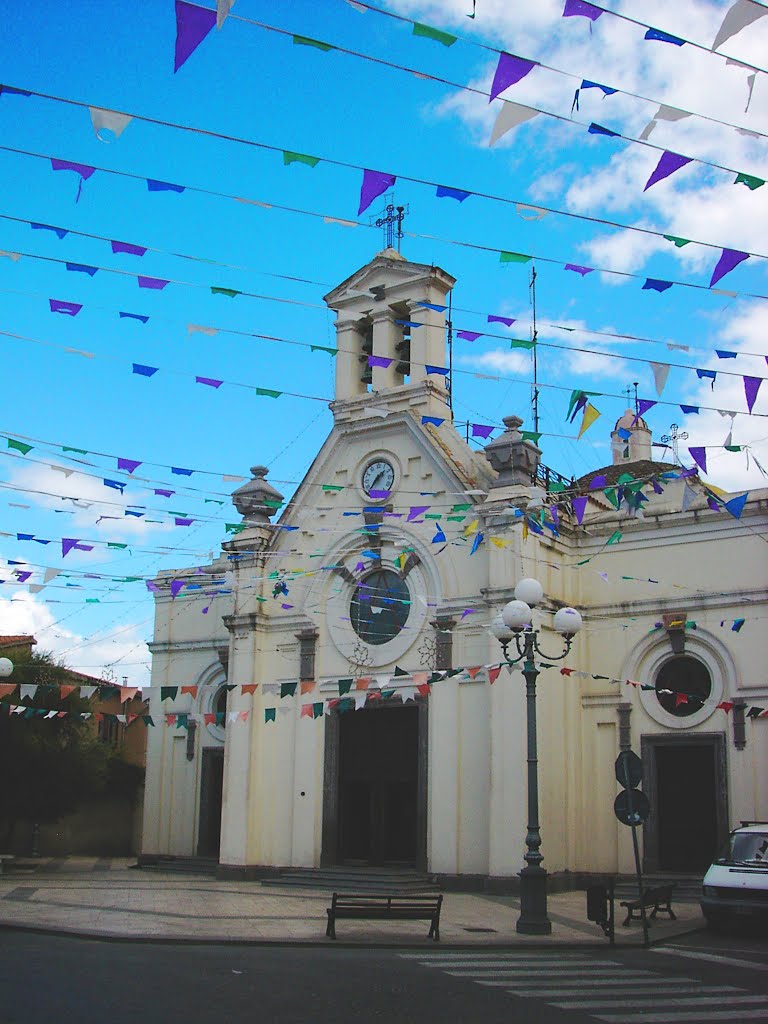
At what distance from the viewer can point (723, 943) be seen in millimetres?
16578

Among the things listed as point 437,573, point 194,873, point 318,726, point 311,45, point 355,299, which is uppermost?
point 355,299

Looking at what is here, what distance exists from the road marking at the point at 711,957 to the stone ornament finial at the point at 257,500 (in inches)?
638

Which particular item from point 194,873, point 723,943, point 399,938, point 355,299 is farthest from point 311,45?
point 194,873

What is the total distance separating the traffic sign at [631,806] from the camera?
16172 mm

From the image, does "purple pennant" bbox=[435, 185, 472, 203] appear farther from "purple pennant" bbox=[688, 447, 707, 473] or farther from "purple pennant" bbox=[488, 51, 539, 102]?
"purple pennant" bbox=[688, 447, 707, 473]

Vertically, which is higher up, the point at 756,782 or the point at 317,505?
the point at 317,505

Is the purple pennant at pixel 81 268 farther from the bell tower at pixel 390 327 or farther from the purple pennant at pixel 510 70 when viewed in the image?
the bell tower at pixel 390 327

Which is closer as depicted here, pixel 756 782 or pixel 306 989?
pixel 306 989

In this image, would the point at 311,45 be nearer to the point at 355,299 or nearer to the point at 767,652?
the point at 767,652

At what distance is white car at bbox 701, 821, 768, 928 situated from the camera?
17250mm

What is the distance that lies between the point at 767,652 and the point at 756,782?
2615 mm

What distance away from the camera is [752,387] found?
14.5 metres

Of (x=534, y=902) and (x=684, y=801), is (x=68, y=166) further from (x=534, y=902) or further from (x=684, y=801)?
(x=684, y=801)

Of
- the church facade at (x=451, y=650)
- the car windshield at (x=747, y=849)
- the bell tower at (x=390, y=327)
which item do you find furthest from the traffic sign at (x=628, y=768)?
the bell tower at (x=390, y=327)
